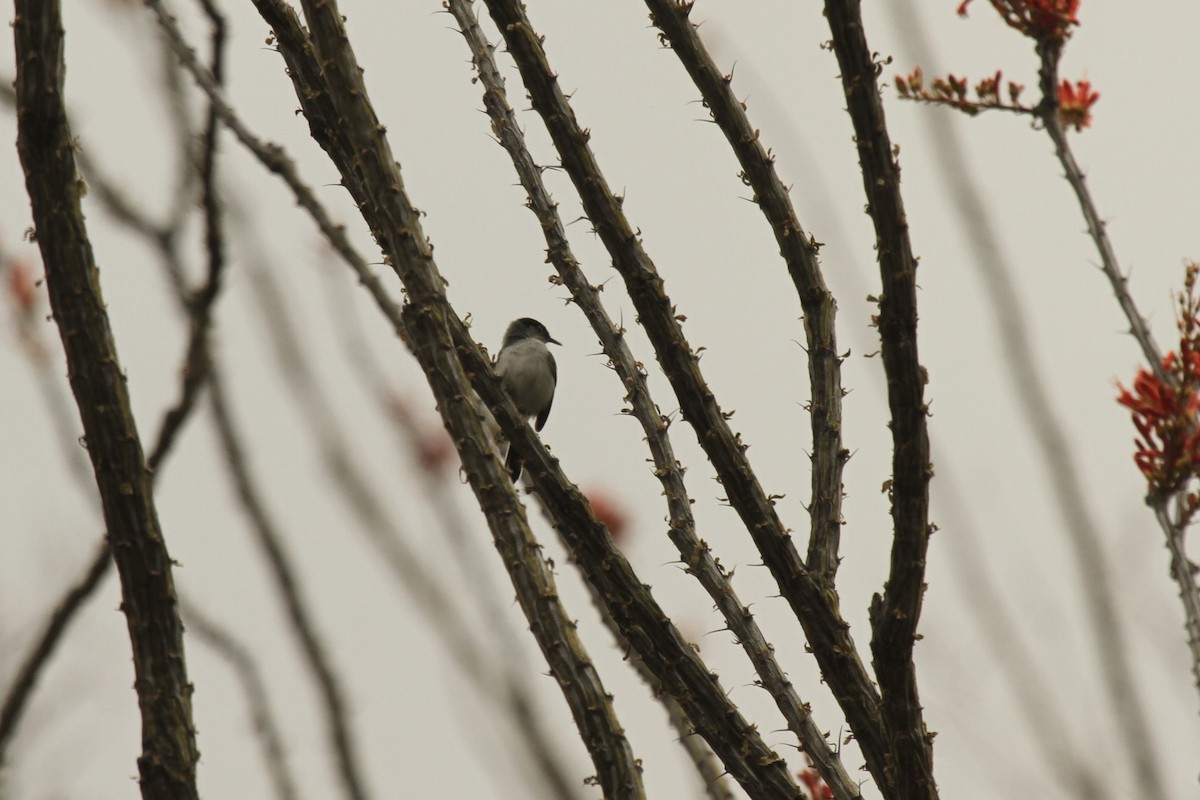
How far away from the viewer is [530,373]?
8898 millimetres

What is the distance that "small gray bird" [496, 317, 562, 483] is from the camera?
29.1 ft

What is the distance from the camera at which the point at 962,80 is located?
4.36 meters

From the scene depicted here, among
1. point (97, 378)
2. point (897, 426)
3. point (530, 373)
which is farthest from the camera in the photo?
point (530, 373)

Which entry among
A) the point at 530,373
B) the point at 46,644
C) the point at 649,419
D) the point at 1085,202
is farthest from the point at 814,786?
the point at 530,373

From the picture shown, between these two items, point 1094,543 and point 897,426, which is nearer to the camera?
point 897,426

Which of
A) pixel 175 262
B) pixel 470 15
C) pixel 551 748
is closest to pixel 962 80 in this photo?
pixel 470 15

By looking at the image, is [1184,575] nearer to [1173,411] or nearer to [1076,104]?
[1173,411]

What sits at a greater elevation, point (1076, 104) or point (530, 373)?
point (530, 373)

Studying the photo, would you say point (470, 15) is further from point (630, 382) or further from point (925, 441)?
point (925, 441)

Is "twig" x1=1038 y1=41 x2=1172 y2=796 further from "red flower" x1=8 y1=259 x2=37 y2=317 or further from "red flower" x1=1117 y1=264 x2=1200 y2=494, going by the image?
"red flower" x1=8 y1=259 x2=37 y2=317

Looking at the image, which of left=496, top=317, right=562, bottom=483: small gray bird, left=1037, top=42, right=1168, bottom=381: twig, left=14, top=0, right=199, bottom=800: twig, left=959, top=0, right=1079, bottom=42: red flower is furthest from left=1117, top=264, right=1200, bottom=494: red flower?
left=496, top=317, right=562, bottom=483: small gray bird

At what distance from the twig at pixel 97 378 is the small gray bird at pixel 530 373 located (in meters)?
5.44

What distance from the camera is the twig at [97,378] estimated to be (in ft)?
9.34

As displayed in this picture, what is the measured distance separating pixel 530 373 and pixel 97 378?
6.00 meters
